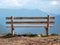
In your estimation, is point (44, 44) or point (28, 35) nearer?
point (44, 44)

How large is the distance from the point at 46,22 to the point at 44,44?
19.1ft

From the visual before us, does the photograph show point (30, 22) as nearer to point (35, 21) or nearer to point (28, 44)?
point (35, 21)

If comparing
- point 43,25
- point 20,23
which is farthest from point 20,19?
point 43,25

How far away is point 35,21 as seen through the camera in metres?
20.0

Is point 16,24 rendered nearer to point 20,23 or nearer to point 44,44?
point 20,23

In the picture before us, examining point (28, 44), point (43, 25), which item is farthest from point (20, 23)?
point (28, 44)

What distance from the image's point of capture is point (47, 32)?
66.1 feet

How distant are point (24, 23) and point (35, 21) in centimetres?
87

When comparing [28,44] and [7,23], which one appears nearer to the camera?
[28,44]

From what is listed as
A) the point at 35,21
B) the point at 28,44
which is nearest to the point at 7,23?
the point at 35,21

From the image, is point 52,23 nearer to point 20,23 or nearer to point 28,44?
point 20,23

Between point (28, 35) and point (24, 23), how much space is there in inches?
41.1

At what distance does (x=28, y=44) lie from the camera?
47.0ft

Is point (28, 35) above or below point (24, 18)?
below
